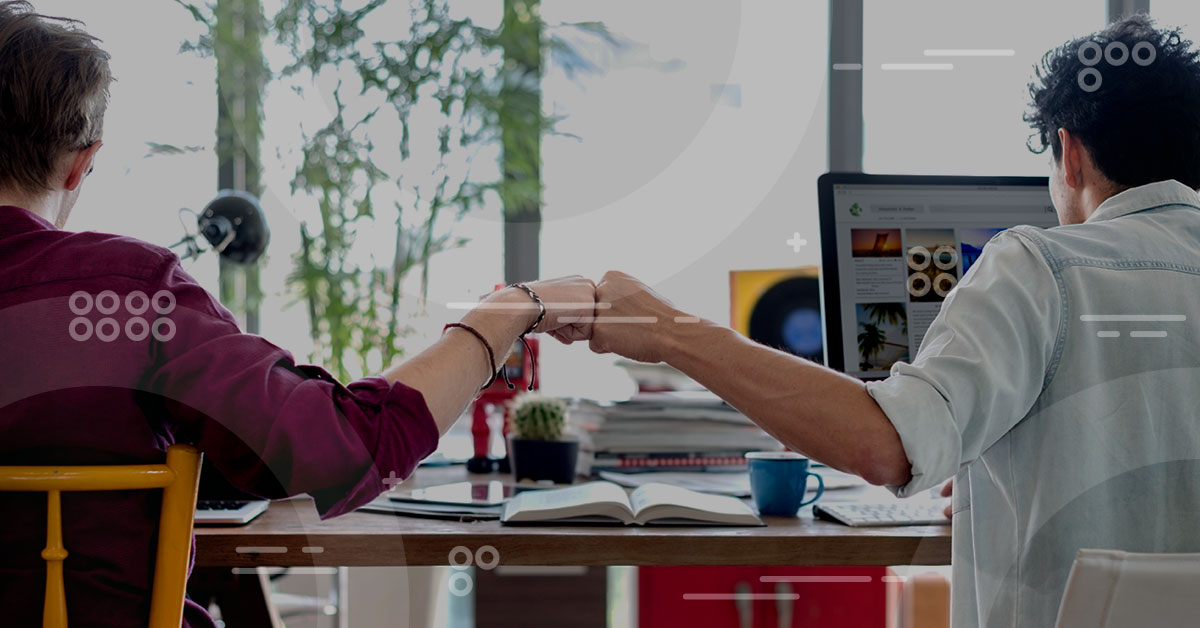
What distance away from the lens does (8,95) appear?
0.93 meters

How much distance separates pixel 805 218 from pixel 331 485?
224 cm

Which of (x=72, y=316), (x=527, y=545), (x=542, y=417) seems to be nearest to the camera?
(x=72, y=316)

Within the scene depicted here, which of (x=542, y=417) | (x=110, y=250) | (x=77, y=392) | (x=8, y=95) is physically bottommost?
(x=542, y=417)

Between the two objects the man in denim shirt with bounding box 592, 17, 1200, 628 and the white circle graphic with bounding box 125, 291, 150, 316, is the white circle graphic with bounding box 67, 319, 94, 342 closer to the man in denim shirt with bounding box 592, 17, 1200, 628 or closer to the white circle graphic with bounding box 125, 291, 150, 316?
the white circle graphic with bounding box 125, 291, 150, 316

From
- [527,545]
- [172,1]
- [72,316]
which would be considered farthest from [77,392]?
[172,1]

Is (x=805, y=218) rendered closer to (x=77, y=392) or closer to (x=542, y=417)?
(x=542, y=417)

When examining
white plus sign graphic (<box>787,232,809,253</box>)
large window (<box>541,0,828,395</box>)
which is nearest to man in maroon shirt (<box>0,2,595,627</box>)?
large window (<box>541,0,828,395</box>)
